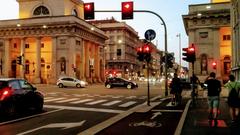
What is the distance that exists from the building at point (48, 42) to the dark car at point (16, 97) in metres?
53.5

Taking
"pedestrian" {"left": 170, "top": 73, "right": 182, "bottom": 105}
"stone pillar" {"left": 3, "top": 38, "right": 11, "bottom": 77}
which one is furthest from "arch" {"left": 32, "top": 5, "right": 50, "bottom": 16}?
"pedestrian" {"left": 170, "top": 73, "right": 182, "bottom": 105}

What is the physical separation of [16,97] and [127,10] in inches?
447

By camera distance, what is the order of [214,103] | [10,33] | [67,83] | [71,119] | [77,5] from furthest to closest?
[77,5], [10,33], [67,83], [71,119], [214,103]

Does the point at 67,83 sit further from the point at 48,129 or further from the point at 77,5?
the point at 48,129

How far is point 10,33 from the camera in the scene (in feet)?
260

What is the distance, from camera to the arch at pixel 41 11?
81681 millimetres

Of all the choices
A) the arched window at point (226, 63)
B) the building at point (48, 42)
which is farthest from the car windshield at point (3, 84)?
the building at point (48, 42)

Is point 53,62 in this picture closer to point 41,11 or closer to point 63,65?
point 63,65

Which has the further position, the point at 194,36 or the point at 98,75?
the point at 98,75

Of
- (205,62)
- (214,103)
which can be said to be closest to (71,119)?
(214,103)

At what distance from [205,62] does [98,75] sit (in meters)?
34.4

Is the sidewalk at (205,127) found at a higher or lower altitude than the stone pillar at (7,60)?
lower

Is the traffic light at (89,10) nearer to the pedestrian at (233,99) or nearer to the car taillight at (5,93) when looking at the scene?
the car taillight at (5,93)

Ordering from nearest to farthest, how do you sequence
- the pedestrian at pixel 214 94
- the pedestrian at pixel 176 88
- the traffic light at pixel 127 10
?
the pedestrian at pixel 214 94, the pedestrian at pixel 176 88, the traffic light at pixel 127 10
